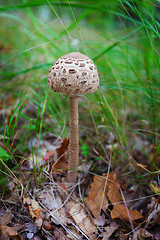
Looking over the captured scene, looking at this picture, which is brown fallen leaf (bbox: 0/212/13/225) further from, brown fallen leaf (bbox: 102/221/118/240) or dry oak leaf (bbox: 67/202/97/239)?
brown fallen leaf (bbox: 102/221/118/240)

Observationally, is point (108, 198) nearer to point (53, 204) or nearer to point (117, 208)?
point (117, 208)

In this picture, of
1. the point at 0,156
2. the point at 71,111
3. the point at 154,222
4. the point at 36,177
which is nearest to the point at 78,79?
the point at 71,111

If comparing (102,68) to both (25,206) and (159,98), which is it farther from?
(25,206)

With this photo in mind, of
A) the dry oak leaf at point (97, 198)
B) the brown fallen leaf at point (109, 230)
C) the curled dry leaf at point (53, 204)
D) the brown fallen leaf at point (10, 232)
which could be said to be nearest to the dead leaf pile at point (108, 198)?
the dry oak leaf at point (97, 198)

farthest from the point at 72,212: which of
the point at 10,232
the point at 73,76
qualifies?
the point at 73,76

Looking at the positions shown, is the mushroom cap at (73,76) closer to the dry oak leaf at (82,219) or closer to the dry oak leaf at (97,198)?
the dry oak leaf at (97,198)

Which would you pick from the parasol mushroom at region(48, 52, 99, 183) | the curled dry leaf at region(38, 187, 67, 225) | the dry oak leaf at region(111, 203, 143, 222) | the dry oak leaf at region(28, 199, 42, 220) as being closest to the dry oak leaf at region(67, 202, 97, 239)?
the curled dry leaf at region(38, 187, 67, 225)
